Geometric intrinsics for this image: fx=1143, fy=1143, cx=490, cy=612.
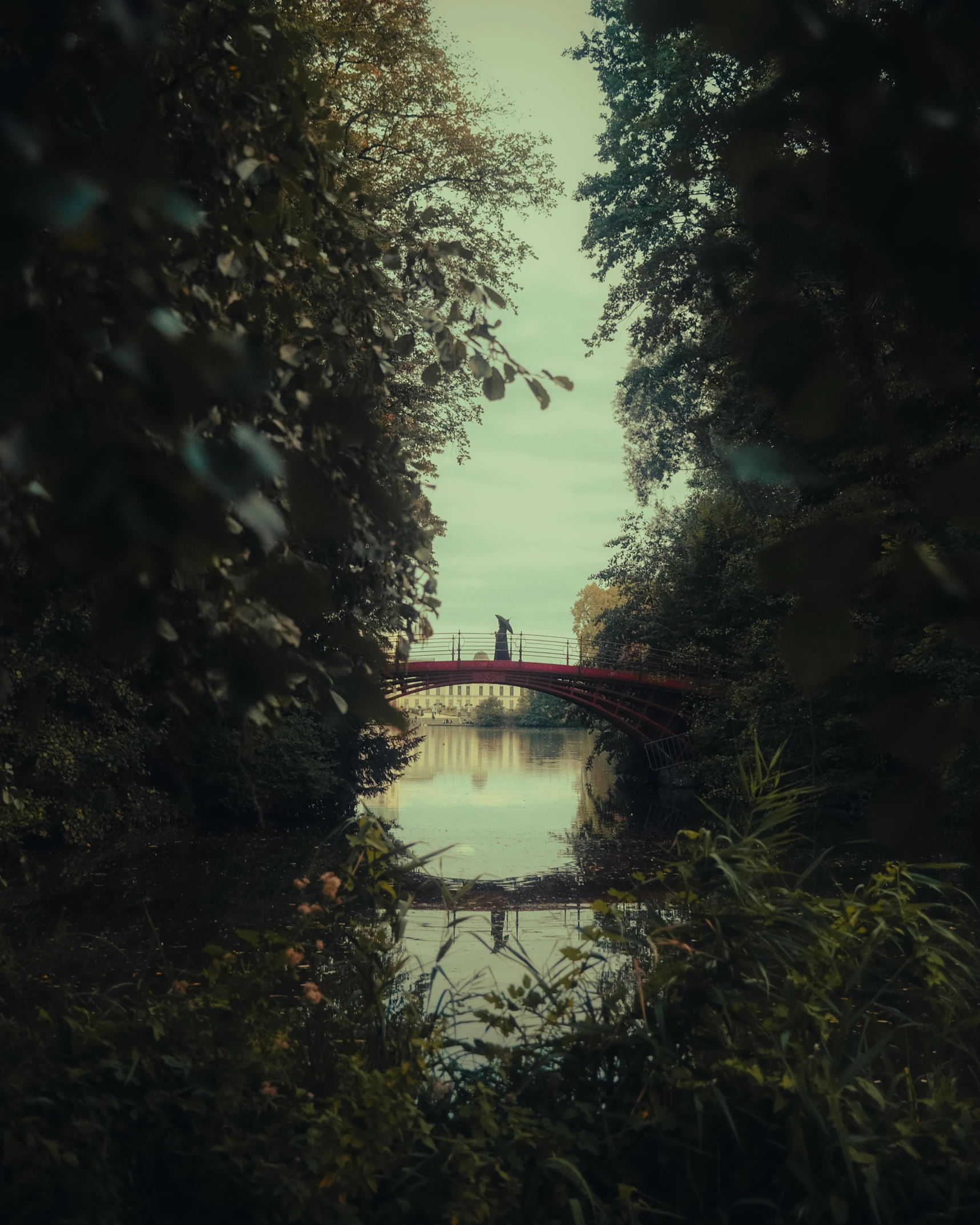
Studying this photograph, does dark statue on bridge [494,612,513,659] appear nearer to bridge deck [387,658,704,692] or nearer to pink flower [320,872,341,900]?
bridge deck [387,658,704,692]

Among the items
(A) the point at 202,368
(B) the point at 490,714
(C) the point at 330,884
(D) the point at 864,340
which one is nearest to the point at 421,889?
(C) the point at 330,884

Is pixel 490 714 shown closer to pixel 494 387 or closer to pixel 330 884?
pixel 330 884

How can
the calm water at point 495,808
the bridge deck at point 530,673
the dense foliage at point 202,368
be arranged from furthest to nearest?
the bridge deck at point 530,673
the calm water at point 495,808
the dense foliage at point 202,368

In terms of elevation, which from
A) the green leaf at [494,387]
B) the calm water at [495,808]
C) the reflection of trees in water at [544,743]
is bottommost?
the reflection of trees in water at [544,743]

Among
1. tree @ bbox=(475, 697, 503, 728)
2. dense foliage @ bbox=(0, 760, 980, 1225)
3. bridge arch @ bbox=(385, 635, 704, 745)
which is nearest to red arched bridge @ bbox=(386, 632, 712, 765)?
bridge arch @ bbox=(385, 635, 704, 745)

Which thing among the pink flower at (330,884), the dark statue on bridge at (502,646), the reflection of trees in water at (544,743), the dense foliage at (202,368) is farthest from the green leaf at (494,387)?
the reflection of trees in water at (544,743)

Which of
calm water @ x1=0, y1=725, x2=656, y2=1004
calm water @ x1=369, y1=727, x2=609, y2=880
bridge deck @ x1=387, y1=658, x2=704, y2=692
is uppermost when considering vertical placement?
bridge deck @ x1=387, y1=658, x2=704, y2=692

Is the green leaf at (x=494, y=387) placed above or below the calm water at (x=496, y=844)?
above

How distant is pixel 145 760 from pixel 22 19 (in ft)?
46.9

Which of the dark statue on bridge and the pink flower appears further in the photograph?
the dark statue on bridge

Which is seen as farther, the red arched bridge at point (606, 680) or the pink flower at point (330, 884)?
the red arched bridge at point (606, 680)

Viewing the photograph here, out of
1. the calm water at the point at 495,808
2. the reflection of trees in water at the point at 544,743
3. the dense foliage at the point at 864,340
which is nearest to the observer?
the dense foliage at the point at 864,340

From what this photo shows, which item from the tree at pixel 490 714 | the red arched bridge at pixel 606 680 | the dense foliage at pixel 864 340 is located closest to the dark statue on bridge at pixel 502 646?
the red arched bridge at pixel 606 680

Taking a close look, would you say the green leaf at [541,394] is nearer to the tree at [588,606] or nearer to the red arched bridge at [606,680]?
the red arched bridge at [606,680]
